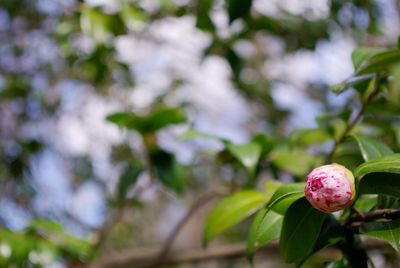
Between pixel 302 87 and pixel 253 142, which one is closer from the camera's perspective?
pixel 253 142

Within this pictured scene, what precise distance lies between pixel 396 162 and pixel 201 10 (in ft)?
2.83

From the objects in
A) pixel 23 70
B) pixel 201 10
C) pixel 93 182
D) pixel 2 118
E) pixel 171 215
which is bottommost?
pixel 171 215

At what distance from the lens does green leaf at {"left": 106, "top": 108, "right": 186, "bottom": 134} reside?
1072 mm

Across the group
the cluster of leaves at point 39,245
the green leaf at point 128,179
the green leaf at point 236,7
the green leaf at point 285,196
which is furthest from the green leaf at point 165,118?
the green leaf at point 285,196

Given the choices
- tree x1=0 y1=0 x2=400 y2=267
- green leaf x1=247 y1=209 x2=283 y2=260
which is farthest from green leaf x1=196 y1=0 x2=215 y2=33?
green leaf x1=247 y1=209 x2=283 y2=260

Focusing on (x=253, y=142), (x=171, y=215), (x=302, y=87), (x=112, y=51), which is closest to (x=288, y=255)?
(x=253, y=142)

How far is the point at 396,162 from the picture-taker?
474mm

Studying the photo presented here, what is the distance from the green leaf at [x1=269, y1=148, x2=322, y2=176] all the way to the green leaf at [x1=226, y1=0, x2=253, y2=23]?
0.31 m

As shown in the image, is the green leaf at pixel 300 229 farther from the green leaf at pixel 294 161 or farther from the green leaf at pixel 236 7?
the green leaf at pixel 236 7

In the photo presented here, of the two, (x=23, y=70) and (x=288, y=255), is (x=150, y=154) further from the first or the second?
(x=23, y=70)

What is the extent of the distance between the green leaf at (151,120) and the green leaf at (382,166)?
605 mm

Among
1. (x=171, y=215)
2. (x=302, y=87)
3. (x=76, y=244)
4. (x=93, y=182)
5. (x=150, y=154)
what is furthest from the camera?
(x=171, y=215)

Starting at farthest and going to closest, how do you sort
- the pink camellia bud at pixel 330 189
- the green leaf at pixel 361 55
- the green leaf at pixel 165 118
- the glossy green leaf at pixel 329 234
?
the green leaf at pixel 165 118
the green leaf at pixel 361 55
the glossy green leaf at pixel 329 234
the pink camellia bud at pixel 330 189

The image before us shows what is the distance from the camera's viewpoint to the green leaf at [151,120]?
107 centimetres
